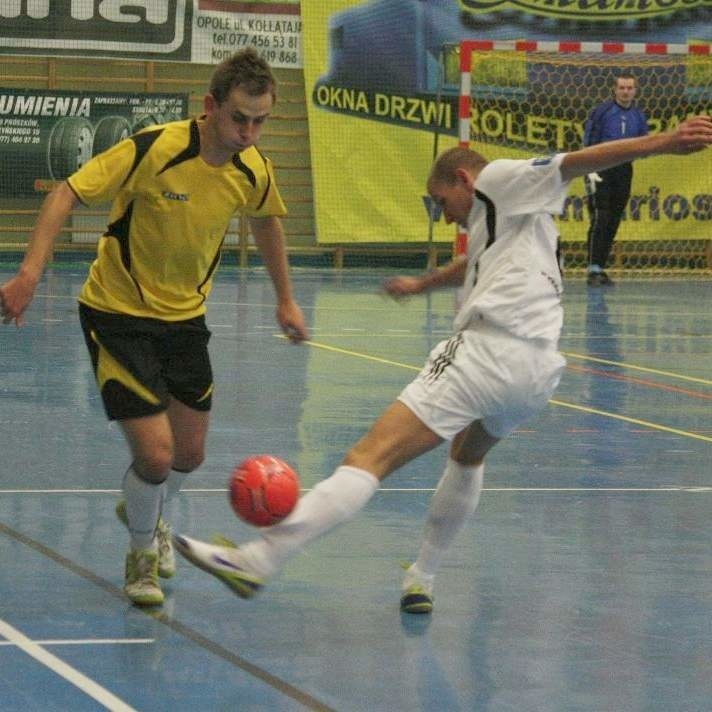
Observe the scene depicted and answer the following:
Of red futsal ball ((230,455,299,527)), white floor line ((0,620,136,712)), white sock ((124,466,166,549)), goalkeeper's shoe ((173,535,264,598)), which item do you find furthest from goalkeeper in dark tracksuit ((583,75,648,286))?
white floor line ((0,620,136,712))

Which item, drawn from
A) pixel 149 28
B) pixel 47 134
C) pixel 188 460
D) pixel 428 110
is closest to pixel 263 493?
pixel 188 460

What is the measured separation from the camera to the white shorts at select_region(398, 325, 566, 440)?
16.4 ft

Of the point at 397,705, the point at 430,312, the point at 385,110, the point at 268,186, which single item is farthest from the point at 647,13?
the point at 397,705

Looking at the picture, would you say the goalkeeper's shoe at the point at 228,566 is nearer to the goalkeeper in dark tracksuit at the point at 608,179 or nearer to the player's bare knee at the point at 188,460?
the player's bare knee at the point at 188,460

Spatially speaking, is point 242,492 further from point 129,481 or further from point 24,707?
point 24,707

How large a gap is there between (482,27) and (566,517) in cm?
1587

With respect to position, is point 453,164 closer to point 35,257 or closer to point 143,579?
point 35,257

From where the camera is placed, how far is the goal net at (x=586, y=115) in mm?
21750

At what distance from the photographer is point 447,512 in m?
5.41

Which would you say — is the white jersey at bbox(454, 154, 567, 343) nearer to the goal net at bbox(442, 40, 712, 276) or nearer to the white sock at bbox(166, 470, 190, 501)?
the white sock at bbox(166, 470, 190, 501)

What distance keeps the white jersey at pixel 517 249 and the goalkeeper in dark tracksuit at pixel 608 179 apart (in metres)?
13.2

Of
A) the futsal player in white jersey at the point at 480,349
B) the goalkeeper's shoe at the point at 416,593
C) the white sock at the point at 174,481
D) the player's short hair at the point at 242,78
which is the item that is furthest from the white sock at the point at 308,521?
the player's short hair at the point at 242,78

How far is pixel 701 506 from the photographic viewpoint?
716cm

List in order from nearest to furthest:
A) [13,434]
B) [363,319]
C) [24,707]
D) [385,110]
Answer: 1. [24,707]
2. [13,434]
3. [363,319]
4. [385,110]
